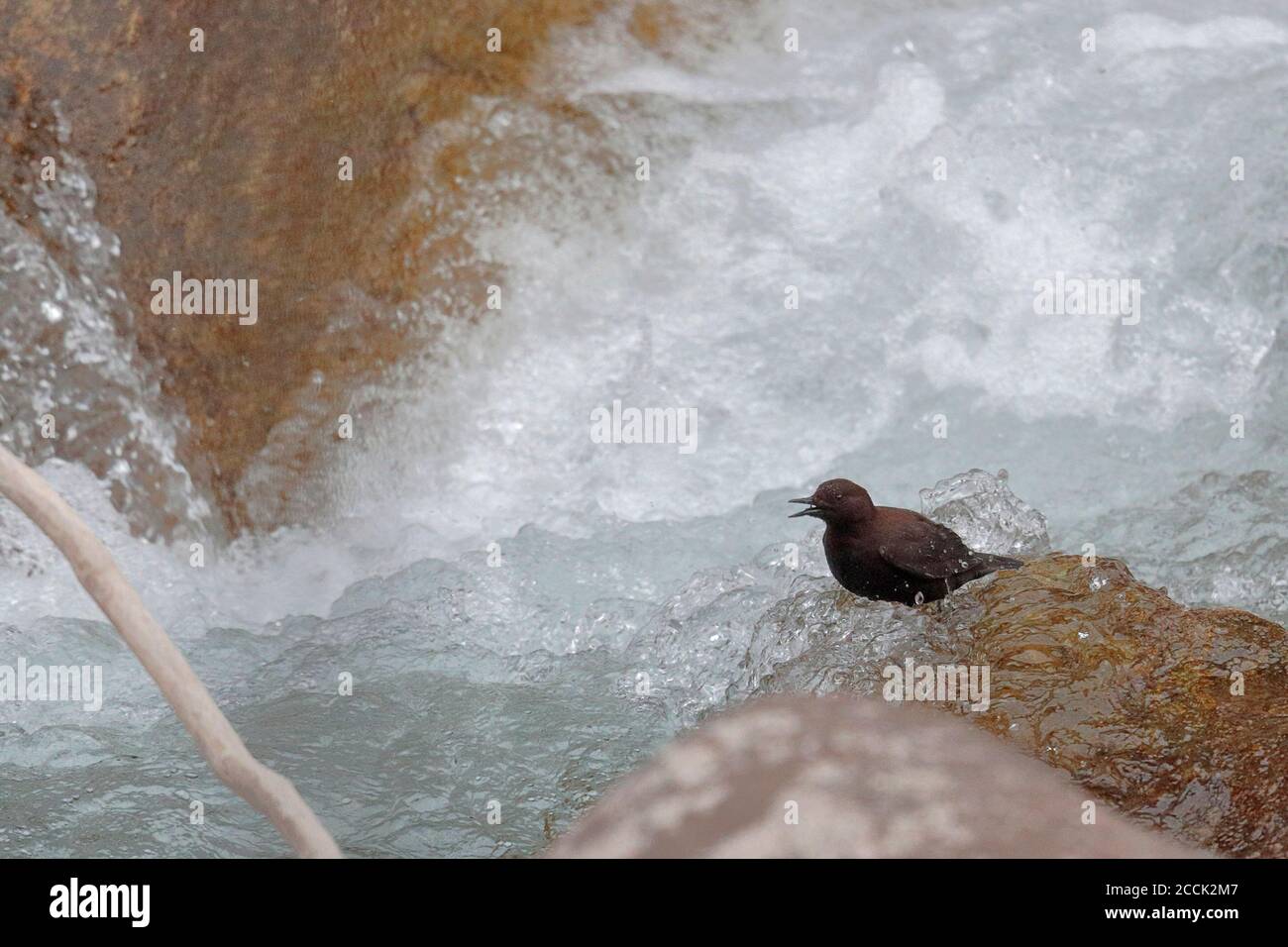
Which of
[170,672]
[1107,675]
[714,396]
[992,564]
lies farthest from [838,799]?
[714,396]

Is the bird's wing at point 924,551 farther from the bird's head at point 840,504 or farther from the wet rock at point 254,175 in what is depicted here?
the wet rock at point 254,175

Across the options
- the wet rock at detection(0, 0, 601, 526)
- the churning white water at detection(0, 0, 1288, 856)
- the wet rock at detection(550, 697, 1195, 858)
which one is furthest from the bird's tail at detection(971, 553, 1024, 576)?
the wet rock at detection(0, 0, 601, 526)

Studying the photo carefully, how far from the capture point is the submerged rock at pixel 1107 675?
318 centimetres

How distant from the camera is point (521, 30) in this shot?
20.8ft

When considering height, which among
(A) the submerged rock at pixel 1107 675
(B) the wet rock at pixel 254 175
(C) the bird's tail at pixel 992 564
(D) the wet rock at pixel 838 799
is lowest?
(D) the wet rock at pixel 838 799

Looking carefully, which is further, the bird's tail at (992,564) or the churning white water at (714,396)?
the churning white water at (714,396)

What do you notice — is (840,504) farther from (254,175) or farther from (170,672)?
(254,175)

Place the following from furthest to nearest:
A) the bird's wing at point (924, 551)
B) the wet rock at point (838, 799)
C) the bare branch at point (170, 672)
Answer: the bird's wing at point (924, 551) < the bare branch at point (170, 672) < the wet rock at point (838, 799)

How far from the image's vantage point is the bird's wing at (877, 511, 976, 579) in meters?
4.07

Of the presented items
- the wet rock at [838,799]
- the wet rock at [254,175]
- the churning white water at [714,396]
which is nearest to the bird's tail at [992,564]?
the churning white water at [714,396]

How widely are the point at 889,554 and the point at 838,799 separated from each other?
219 centimetres

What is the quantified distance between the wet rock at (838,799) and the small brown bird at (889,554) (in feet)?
6.50

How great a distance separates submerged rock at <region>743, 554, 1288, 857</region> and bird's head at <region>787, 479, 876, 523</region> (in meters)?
0.37

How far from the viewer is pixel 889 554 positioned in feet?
13.4
